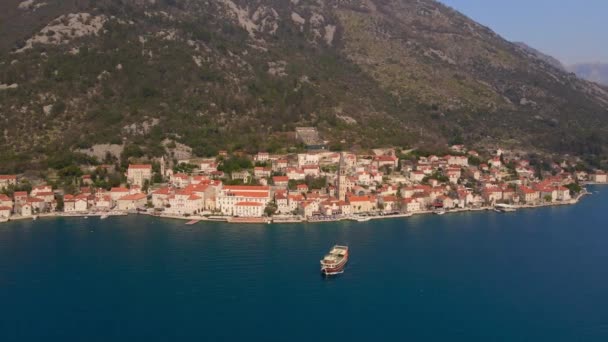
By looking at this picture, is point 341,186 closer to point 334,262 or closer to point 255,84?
point 334,262

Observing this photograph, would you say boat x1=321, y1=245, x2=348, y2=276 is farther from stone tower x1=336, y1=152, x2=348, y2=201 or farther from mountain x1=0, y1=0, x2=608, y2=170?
mountain x1=0, y1=0, x2=608, y2=170

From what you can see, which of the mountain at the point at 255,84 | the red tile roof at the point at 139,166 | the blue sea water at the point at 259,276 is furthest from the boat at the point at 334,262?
the mountain at the point at 255,84

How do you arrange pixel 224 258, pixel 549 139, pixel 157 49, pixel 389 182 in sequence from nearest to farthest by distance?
pixel 224 258 < pixel 389 182 < pixel 157 49 < pixel 549 139

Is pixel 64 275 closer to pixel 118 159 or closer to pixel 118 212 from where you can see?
pixel 118 212

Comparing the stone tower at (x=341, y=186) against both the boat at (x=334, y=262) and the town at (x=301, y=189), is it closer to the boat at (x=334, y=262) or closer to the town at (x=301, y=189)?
the town at (x=301, y=189)

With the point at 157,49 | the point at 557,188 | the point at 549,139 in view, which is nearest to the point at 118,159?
the point at 157,49
